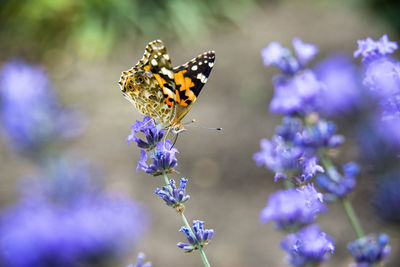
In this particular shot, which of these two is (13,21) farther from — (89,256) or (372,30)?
(89,256)

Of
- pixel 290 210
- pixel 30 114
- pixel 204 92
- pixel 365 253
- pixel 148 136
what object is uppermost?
pixel 204 92

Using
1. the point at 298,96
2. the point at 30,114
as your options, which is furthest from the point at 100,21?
the point at 298,96

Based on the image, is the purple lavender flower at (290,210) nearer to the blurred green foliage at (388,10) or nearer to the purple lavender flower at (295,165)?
the purple lavender flower at (295,165)

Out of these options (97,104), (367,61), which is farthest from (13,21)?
(367,61)

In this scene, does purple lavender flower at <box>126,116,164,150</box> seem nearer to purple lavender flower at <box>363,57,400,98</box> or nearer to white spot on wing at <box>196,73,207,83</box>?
white spot on wing at <box>196,73,207,83</box>

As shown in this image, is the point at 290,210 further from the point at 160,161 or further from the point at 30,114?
the point at 30,114
